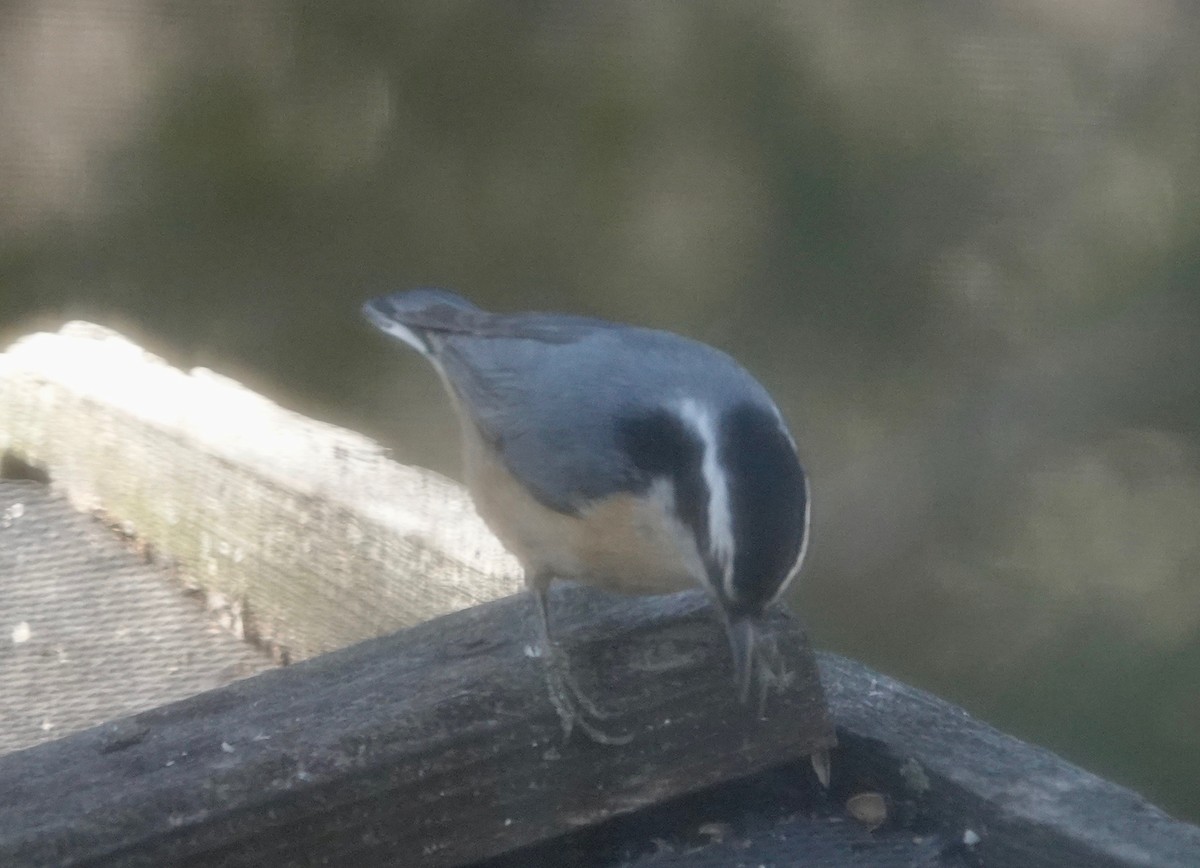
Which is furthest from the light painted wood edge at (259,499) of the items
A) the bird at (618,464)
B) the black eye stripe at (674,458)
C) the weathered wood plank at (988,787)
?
the weathered wood plank at (988,787)

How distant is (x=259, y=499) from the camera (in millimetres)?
1541

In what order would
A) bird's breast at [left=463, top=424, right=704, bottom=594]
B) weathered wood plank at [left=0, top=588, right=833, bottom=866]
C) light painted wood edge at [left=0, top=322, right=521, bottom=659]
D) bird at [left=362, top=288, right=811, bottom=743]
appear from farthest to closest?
light painted wood edge at [left=0, top=322, right=521, bottom=659]
bird's breast at [left=463, top=424, right=704, bottom=594]
bird at [left=362, top=288, right=811, bottom=743]
weathered wood plank at [left=0, top=588, right=833, bottom=866]

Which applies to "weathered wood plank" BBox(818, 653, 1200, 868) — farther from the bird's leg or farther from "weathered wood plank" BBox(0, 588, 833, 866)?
the bird's leg

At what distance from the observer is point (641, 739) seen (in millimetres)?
1053

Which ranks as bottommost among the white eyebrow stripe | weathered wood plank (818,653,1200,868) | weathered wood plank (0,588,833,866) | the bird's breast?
weathered wood plank (818,653,1200,868)

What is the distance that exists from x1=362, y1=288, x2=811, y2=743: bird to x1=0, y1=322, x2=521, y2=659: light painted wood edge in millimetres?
98

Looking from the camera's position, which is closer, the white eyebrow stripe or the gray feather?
the white eyebrow stripe

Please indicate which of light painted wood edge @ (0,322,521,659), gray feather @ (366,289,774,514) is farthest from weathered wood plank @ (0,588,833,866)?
light painted wood edge @ (0,322,521,659)

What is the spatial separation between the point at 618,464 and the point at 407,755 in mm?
324

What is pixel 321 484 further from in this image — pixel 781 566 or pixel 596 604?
pixel 781 566

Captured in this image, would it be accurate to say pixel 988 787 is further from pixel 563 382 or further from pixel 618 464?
pixel 563 382

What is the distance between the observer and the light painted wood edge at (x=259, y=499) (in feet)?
4.75

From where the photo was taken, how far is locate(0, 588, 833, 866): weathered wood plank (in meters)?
0.92

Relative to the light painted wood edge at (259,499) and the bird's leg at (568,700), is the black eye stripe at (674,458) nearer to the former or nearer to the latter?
the bird's leg at (568,700)
